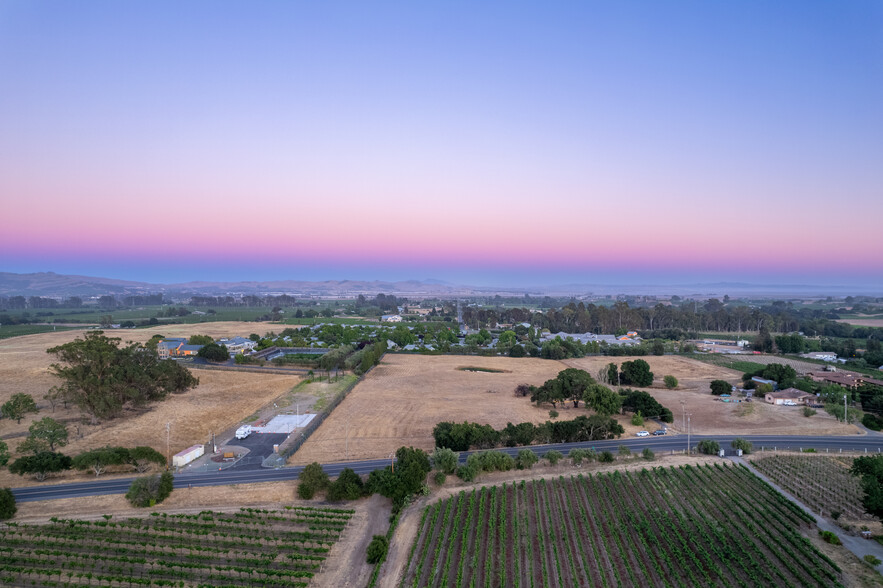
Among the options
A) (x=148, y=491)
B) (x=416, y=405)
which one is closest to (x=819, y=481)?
(x=416, y=405)

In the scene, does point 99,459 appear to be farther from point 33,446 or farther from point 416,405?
point 416,405

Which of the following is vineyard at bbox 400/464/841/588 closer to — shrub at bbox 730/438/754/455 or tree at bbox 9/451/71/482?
shrub at bbox 730/438/754/455

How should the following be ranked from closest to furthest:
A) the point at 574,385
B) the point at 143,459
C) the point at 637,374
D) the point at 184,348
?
the point at 143,459 → the point at 574,385 → the point at 637,374 → the point at 184,348

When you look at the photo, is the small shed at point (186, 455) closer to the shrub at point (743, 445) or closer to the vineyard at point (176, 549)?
the vineyard at point (176, 549)

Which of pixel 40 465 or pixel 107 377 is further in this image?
pixel 107 377

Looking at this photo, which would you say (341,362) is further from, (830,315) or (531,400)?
(830,315)

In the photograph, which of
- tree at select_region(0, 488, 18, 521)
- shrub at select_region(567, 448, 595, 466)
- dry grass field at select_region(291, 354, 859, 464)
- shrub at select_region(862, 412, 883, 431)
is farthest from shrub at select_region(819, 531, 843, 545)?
tree at select_region(0, 488, 18, 521)
